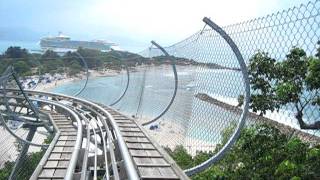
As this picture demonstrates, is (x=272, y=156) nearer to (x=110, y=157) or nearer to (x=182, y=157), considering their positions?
(x=110, y=157)

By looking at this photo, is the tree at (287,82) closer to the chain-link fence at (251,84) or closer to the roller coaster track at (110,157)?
the chain-link fence at (251,84)

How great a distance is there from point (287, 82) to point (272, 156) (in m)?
0.84

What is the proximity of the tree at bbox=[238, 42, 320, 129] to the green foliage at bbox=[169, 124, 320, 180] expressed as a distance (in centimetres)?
27

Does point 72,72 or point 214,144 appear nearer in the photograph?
point 214,144

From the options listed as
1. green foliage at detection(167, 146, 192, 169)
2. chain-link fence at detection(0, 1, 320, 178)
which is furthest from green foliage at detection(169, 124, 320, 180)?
green foliage at detection(167, 146, 192, 169)

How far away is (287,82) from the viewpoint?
5293 mm

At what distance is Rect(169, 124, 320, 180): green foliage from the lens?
5.11 m

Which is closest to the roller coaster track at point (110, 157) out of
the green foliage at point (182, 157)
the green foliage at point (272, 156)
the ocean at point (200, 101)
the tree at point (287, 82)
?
the ocean at point (200, 101)

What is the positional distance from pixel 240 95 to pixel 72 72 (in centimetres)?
4718

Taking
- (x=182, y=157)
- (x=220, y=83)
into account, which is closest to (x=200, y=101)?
(x=220, y=83)

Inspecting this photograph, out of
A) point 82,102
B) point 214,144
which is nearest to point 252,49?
point 214,144

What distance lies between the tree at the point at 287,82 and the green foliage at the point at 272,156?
0.27m

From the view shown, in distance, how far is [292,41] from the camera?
4.21 m

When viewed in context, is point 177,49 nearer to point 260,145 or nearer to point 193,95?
point 193,95
